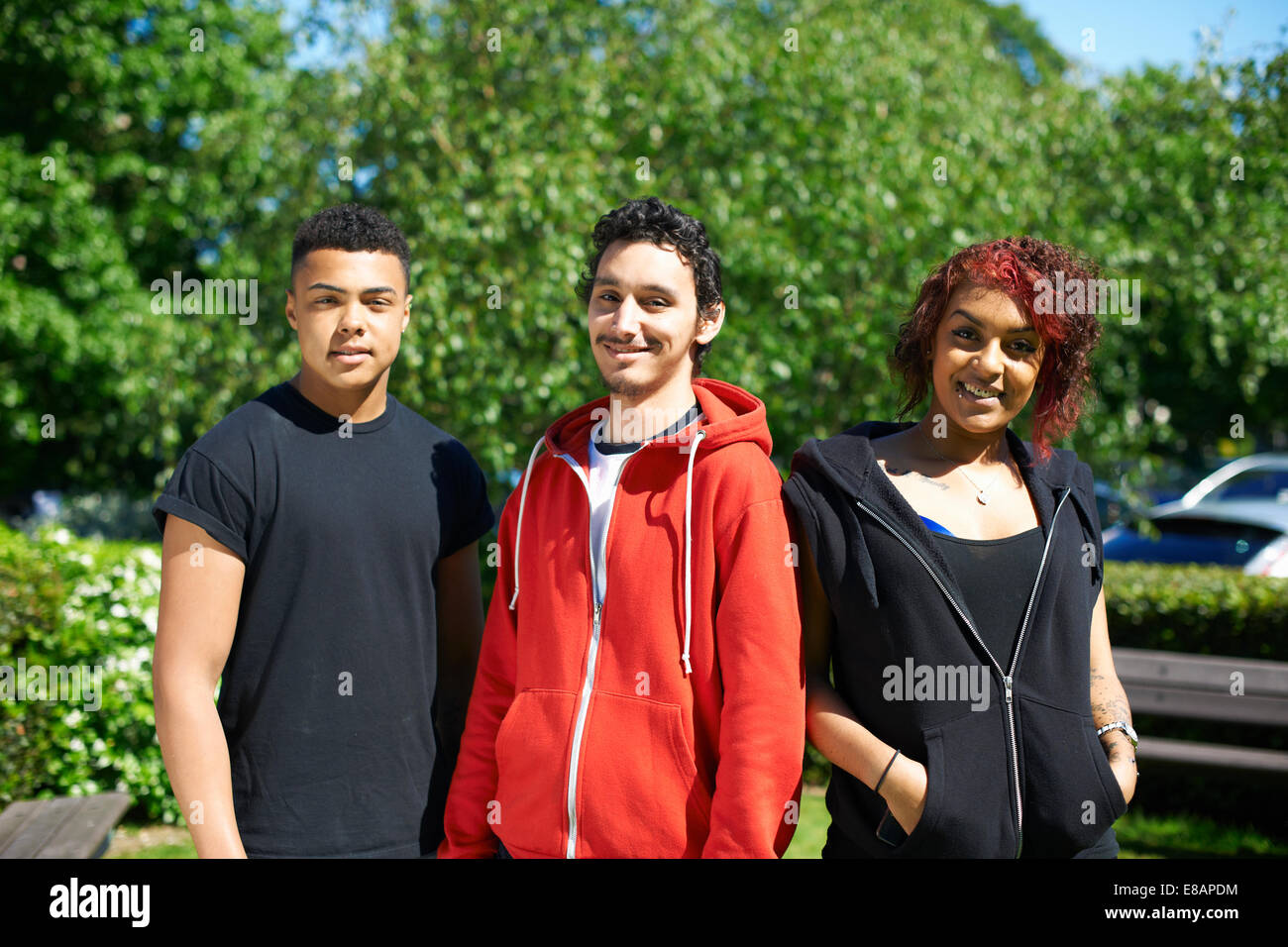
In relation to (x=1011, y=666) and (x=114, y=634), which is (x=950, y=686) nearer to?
(x=1011, y=666)

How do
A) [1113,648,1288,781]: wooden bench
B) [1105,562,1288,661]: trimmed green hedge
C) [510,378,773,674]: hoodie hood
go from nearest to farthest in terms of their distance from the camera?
[510,378,773,674]: hoodie hood < [1113,648,1288,781]: wooden bench < [1105,562,1288,661]: trimmed green hedge

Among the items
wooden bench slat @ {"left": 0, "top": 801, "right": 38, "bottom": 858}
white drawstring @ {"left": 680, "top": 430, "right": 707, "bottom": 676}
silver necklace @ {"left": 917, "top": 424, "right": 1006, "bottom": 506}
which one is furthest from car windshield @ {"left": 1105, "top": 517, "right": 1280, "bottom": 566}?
wooden bench slat @ {"left": 0, "top": 801, "right": 38, "bottom": 858}

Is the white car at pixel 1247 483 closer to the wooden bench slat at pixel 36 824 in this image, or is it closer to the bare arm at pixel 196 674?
the wooden bench slat at pixel 36 824

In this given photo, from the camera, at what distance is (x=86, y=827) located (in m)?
3.74

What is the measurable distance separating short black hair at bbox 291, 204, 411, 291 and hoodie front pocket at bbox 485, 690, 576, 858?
44.3 inches

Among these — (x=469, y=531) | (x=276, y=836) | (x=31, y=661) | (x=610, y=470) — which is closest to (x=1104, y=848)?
(x=610, y=470)

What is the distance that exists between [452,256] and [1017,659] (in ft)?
16.8

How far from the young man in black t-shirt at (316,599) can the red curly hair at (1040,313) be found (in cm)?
121

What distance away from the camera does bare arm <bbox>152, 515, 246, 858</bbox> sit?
2.17 meters

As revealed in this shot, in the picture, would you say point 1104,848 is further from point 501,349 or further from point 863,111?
point 863,111

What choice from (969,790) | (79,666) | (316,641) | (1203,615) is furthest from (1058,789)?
(79,666)

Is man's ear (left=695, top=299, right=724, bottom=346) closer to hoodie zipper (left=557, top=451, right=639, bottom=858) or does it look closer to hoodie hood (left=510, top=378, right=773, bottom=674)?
hoodie hood (left=510, top=378, right=773, bottom=674)

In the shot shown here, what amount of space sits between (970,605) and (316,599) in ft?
4.69

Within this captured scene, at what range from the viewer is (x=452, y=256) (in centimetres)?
654
